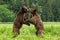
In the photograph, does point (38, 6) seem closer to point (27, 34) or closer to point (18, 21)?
point (18, 21)

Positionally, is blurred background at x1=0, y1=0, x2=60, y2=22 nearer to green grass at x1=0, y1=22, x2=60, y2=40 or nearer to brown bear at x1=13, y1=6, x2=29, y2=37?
green grass at x1=0, y1=22, x2=60, y2=40

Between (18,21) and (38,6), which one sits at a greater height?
(18,21)

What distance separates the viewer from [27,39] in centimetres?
570

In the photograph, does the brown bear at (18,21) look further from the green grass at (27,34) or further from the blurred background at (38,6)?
the blurred background at (38,6)

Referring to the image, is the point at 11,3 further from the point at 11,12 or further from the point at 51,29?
the point at 51,29

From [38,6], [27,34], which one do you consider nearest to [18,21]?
[27,34]

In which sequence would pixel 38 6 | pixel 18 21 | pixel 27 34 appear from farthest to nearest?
pixel 38 6
pixel 18 21
pixel 27 34

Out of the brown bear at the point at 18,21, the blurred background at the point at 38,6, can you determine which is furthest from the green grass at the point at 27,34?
the blurred background at the point at 38,6

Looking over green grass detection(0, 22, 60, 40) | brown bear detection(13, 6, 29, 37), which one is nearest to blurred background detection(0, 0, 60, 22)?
green grass detection(0, 22, 60, 40)

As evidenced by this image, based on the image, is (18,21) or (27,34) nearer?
(27,34)

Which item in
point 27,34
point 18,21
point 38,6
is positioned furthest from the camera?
point 38,6

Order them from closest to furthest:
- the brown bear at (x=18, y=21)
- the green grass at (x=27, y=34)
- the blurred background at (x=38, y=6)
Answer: the green grass at (x=27, y=34) → the brown bear at (x=18, y=21) → the blurred background at (x=38, y=6)

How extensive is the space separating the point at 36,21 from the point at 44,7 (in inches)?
1544

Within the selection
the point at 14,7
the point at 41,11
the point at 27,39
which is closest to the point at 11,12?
the point at 14,7
